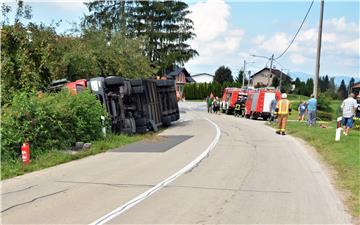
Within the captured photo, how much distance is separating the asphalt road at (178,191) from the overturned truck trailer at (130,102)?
5.09m

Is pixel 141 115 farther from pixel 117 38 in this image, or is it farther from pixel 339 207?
pixel 117 38

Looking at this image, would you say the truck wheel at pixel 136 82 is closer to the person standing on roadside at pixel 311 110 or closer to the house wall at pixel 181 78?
the person standing on roadside at pixel 311 110

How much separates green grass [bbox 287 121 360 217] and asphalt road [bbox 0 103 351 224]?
0.36 m

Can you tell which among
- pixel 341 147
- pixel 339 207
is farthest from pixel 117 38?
pixel 339 207

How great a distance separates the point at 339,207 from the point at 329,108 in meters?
38.9

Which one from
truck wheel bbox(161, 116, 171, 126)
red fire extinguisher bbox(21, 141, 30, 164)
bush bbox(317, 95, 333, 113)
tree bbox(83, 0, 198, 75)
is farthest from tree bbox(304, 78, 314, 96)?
red fire extinguisher bbox(21, 141, 30, 164)

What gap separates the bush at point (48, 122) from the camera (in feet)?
41.3

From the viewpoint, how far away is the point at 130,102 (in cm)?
2111

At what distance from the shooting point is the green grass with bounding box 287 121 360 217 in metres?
9.49

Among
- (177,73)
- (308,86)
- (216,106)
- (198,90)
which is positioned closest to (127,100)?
(216,106)

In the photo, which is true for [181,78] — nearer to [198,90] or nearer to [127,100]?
[198,90]

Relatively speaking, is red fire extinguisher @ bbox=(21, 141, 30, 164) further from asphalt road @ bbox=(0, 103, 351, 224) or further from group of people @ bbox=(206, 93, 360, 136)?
group of people @ bbox=(206, 93, 360, 136)

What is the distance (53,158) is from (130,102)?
828cm

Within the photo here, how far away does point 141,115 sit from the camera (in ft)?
70.4
